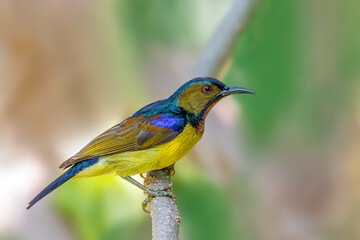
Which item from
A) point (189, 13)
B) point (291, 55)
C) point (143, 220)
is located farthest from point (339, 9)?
point (143, 220)

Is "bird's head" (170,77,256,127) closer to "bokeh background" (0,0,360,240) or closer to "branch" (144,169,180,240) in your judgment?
"branch" (144,169,180,240)

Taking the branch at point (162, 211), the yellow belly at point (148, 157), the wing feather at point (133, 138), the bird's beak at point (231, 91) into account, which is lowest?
the branch at point (162, 211)

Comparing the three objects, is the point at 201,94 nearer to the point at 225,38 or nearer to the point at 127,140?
the point at 127,140

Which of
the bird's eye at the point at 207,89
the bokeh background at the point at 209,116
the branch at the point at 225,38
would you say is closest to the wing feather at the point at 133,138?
the bird's eye at the point at 207,89

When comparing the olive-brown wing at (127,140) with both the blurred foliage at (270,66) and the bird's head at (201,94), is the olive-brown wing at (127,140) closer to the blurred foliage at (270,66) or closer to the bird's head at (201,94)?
the bird's head at (201,94)

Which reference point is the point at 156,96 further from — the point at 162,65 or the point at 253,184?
the point at 253,184

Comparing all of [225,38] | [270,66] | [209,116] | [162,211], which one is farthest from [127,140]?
[270,66]
